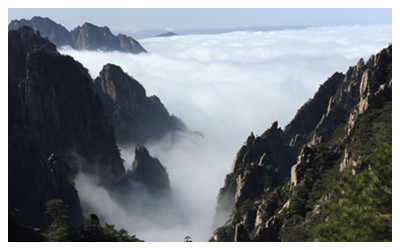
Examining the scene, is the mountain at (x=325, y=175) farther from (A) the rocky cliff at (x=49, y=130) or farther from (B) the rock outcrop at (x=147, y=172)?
(B) the rock outcrop at (x=147, y=172)

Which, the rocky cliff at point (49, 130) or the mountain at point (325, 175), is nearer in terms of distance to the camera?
the mountain at point (325, 175)

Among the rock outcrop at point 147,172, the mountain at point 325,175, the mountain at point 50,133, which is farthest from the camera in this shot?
the rock outcrop at point 147,172

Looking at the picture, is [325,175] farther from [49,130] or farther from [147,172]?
[147,172]

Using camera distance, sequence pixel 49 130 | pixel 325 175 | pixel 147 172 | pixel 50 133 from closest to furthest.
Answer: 1. pixel 325 175
2. pixel 49 130
3. pixel 50 133
4. pixel 147 172

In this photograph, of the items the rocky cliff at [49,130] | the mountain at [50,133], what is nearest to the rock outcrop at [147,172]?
the mountain at [50,133]

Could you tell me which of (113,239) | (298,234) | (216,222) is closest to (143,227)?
(216,222)

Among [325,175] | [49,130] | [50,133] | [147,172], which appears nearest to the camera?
[325,175]

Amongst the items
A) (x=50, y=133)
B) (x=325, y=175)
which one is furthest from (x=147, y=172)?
(x=325, y=175)
